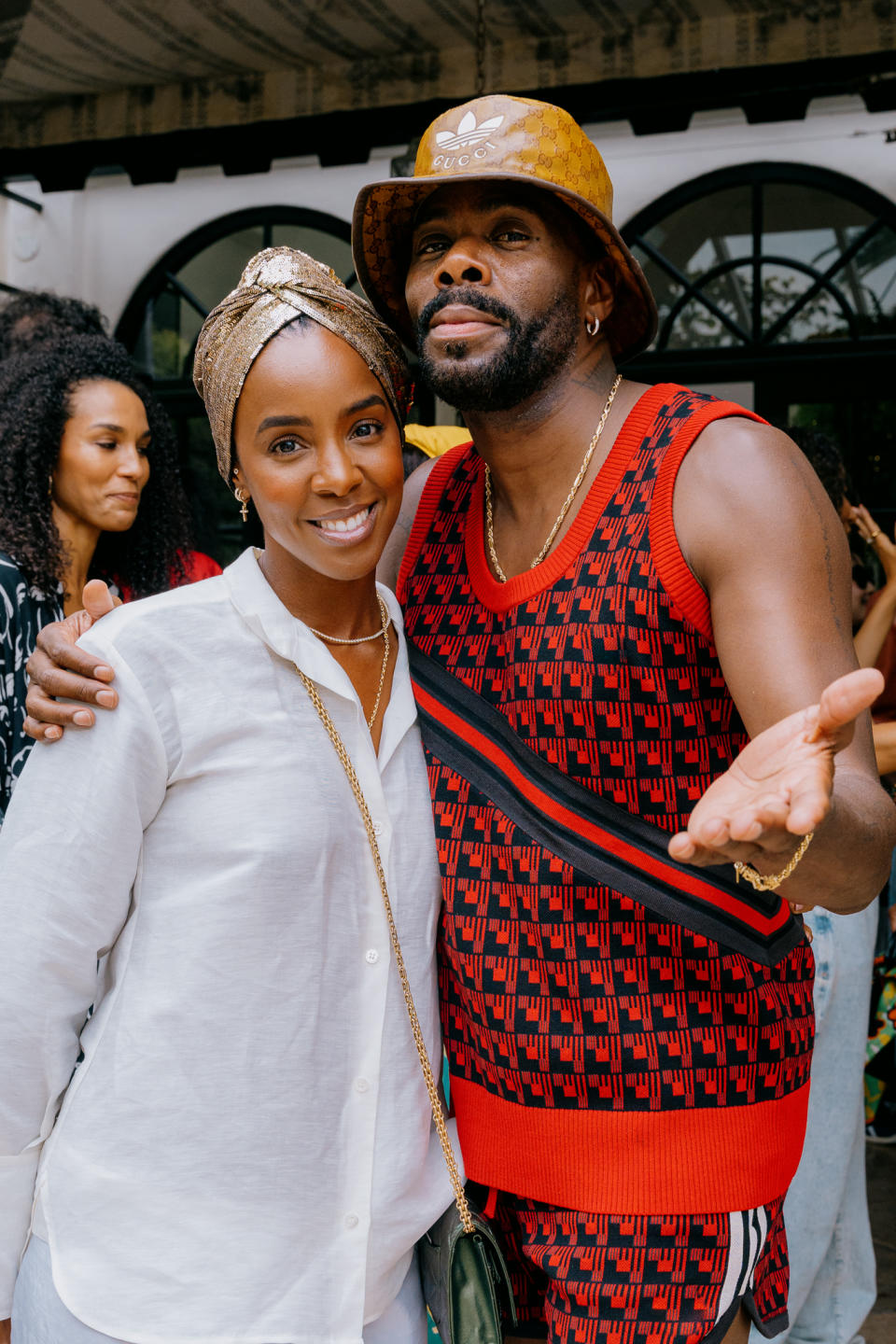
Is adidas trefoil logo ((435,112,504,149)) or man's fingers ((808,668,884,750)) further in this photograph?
adidas trefoil logo ((435,112,504,149))

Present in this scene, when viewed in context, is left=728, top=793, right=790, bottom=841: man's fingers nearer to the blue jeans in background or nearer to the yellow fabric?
the blue jeans in background

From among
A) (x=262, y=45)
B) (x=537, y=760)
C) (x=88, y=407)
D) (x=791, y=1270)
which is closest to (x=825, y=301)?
(x=262, y=45)

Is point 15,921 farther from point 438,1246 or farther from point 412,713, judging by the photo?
point 438,1246

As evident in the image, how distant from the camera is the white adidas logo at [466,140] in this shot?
177 cm

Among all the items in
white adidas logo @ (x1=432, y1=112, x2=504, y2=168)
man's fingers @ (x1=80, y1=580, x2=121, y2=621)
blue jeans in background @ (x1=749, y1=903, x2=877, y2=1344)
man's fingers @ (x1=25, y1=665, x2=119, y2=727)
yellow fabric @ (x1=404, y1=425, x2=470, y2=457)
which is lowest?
blue jeans in background @ (x1=749, y1=903, x2=877, y2=1344)

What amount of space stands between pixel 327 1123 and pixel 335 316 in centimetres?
108

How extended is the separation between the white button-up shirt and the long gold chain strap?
21 mm

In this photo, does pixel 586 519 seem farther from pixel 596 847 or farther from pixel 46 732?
pixel 46 732

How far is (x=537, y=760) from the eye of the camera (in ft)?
5.50

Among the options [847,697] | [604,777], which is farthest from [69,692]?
[847,697]

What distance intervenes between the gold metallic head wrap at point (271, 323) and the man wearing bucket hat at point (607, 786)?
0.35 ft

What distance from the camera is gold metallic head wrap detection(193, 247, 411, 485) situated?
1.66m

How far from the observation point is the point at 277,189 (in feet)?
20.0

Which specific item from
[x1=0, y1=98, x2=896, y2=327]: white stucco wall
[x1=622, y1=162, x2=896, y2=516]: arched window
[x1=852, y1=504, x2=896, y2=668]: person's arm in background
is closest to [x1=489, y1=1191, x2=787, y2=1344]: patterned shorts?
[x1=852, y1=504, x2=896, y2=668]: person's arm in background
